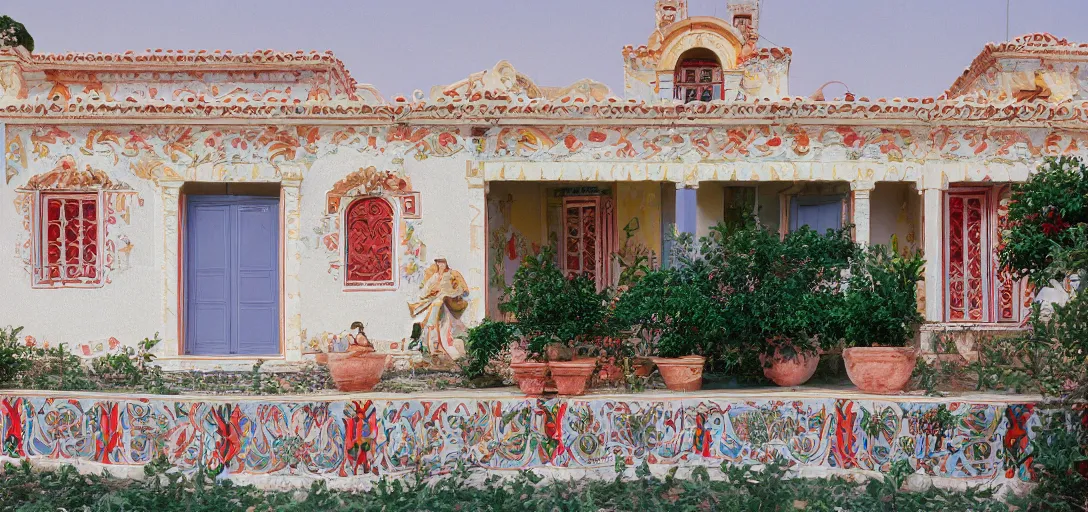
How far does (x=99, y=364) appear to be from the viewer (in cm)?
975

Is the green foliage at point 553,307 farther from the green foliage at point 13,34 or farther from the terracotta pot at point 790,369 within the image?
the green foliage at point 13,34

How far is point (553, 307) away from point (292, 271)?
3.21 metres

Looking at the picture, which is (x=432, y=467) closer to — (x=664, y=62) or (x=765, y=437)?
(x=765, y=437)

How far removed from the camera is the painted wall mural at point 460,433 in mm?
7555

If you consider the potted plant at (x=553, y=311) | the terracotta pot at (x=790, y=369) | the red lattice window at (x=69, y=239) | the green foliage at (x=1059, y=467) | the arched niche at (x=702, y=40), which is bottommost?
the green foliage at (x=1059, y=467)

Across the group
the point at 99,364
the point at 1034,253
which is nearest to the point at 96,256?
the point at 99,364

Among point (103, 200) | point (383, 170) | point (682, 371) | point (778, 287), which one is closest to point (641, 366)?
point (682, 371)

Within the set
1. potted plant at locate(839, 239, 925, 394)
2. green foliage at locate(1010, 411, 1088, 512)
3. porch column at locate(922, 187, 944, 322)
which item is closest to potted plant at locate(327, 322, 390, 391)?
potted plant at locate(839, 239, 925, 394)

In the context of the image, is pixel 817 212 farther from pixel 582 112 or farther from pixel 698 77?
pixel 582 112

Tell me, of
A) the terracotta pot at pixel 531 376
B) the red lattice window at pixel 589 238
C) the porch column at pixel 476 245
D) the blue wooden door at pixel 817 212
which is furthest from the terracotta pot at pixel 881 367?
the red lattice window at pixel 589 238

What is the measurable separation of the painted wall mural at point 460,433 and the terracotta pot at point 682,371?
813mm

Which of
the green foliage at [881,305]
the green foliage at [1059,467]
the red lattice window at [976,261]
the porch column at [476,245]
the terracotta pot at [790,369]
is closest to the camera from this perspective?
the green foliage at [1059,467]

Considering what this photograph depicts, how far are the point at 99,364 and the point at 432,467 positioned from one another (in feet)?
14.1

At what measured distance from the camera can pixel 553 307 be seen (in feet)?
27.7
